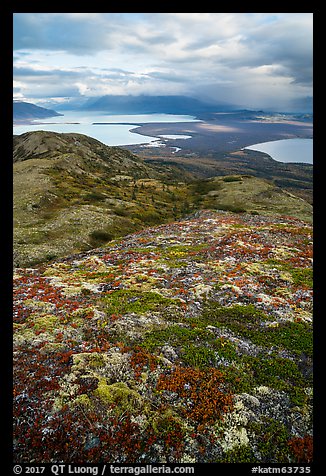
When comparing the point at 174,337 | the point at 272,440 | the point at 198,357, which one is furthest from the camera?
the point at 174,337

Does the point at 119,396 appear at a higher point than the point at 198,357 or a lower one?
lower

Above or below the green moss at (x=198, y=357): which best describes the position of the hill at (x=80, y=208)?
above

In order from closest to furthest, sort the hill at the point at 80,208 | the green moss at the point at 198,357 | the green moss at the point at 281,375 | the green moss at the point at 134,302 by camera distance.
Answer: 1. the green moss at the point at 281,375
2. the green moss at the point at 198,357
3. the green moss at the point at 134,302
4. the hill at the point at 80,208

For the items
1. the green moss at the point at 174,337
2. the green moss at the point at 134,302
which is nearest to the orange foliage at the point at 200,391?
the green moss at the point at 174,337

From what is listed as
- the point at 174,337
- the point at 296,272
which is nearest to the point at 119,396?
the point at 174,337

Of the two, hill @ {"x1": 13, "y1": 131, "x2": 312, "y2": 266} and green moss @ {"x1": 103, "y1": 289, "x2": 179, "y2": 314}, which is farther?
hill @ {"x1": 13, "y1": 131, "x2": 312, "y2": 266}

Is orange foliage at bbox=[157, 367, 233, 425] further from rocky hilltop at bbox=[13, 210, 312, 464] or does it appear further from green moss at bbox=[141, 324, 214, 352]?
green moss at bbox=[141, 324, 214, 352]

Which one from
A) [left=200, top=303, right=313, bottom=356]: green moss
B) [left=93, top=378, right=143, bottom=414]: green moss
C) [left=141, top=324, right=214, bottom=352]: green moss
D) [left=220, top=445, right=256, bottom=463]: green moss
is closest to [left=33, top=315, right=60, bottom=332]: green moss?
[left=141, top=324, right=214, bottom=352]: green moss

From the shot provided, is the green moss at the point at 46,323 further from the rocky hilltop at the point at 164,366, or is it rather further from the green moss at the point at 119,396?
the green moss at the point at 119,396

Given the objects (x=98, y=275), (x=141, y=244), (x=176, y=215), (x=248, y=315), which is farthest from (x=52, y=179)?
(x=248, y=315)

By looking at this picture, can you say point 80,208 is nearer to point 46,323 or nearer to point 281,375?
point 46,323
